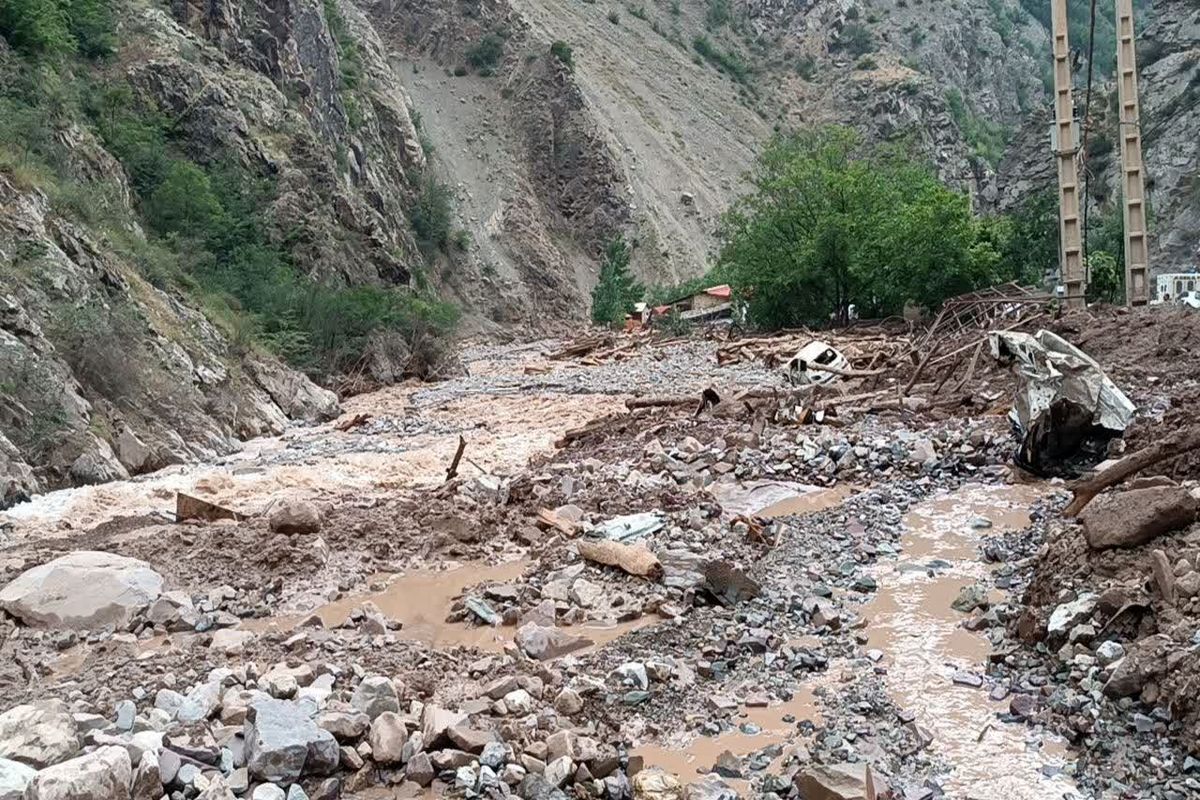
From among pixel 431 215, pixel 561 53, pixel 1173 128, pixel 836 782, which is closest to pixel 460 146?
pixel 561 53

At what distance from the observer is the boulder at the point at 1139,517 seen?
17.0 ft

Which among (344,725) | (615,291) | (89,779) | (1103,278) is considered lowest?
(615,291)

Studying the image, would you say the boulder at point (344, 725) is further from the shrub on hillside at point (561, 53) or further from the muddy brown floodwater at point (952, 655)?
the shrub on hillside at point (561, 53)

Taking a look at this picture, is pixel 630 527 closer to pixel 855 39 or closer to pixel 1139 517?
pixel 1139 517

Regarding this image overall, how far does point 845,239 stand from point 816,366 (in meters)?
16.3

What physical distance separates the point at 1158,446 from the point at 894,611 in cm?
254

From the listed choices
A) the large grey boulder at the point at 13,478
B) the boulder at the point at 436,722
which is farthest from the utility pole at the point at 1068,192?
the large grey boulder at the point at 13,478

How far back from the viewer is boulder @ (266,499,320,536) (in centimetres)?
848

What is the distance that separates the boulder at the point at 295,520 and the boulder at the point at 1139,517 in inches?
253

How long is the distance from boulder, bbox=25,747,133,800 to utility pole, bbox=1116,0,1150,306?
18998 mm

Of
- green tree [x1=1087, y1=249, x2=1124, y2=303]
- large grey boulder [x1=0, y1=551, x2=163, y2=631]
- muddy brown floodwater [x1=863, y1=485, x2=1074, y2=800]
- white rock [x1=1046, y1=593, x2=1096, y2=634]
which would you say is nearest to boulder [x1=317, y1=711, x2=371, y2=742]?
muddy brown floodwater [x1=863, y1=485, x2=1074, y2=800]

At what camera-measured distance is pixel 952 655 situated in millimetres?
5195

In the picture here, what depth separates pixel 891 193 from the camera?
32.1m

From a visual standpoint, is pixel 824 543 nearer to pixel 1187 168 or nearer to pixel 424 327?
pixel 424 327
